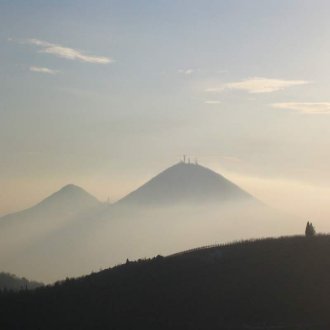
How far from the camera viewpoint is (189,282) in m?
50.4

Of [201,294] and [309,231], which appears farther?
[309,231]

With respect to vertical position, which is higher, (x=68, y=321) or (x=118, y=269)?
(x=118, y=269)

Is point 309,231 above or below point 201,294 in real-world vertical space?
above

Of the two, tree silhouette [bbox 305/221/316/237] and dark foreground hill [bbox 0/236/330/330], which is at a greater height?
tree silhouette [bbox 305/221/316/237]

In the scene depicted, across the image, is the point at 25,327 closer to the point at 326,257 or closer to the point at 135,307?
the point at 135,307

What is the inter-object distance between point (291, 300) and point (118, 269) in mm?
16507

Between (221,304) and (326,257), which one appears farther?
(326,257)

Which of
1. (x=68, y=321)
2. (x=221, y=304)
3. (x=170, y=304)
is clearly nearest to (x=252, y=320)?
(x=221, y=304)

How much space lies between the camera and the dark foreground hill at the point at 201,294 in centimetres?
4512

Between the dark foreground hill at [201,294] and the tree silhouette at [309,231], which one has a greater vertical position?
the tree silhouette at [309,231]

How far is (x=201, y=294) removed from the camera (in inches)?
1909

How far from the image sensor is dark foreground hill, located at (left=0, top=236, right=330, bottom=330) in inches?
1777

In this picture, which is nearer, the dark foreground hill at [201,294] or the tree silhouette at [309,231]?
the dark foreground hill at [201,294]

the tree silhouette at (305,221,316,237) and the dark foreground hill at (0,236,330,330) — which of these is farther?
the tree silhouette at (305,221,316,237)
